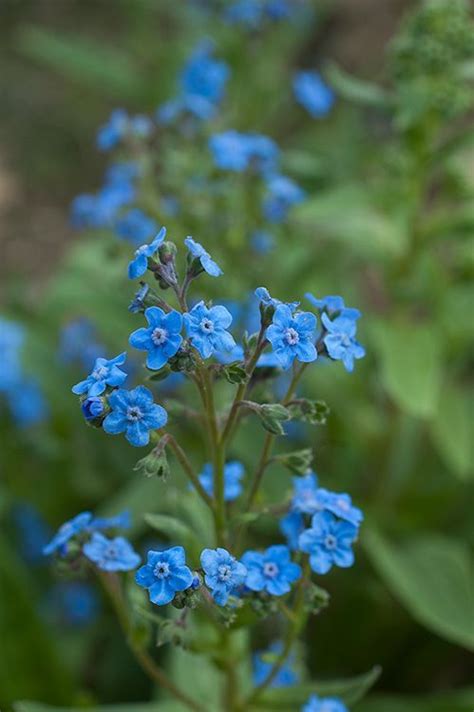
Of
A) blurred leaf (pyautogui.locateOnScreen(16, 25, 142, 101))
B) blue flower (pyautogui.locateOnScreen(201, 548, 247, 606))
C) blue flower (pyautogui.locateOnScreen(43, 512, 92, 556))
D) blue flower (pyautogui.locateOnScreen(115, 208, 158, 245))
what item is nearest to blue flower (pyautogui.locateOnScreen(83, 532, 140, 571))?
blue flower (pyautogui.locateOnScreen(43, 512, 92, 556))

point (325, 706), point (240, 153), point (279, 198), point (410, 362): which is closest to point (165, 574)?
point (325, 706)

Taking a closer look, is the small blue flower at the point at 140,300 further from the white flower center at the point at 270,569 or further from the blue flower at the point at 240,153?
the blue flower at the point at 240,153

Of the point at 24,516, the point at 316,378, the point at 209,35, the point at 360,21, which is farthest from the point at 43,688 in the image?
the point at 360,21

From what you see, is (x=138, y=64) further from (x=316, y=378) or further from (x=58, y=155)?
(x=316, y=378)

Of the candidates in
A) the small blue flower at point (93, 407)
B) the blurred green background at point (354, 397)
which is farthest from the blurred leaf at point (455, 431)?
the small blue flower at point (93, 407)

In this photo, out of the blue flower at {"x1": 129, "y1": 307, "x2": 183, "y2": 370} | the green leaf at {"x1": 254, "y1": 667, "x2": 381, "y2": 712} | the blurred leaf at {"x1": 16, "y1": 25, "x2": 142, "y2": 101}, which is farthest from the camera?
the blurred leaf at {"x1": 16, "y1": 25, "x2": 142, "y2": 101}

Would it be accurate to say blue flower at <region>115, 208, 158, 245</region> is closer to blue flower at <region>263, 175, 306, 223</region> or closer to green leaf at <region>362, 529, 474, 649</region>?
blue flower at <region>263, 175, 306, 223</region>

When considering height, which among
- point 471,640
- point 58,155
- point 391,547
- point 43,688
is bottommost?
point 43,688
